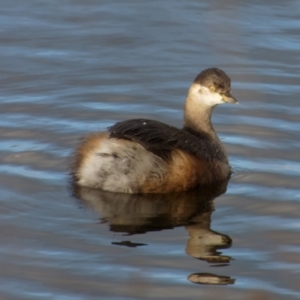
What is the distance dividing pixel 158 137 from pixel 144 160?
218 millimetres

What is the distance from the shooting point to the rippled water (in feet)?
18.9

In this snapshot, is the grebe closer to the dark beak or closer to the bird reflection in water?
the bird reflection in water

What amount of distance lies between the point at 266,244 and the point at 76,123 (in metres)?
2.73

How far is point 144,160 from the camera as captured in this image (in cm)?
708

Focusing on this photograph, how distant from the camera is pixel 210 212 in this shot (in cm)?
699

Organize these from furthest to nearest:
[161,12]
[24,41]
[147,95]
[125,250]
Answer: [161,12] → [24,41] → [147,95] → [125,250]

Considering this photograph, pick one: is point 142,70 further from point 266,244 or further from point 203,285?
point 203,285

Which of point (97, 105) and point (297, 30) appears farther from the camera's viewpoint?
point (297, 30)

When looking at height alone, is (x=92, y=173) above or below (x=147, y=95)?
below

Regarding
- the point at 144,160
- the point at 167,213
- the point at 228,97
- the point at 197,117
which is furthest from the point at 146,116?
the point at 167,213

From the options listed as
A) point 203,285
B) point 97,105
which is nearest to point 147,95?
point 97,105

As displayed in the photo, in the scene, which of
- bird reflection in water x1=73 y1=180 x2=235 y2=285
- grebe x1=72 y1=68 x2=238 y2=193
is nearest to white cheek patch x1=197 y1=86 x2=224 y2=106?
grebe x1=72 y1=68 x2=238 y2=193

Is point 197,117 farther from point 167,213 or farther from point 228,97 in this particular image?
point 167,213

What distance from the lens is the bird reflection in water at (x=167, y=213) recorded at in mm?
6312
